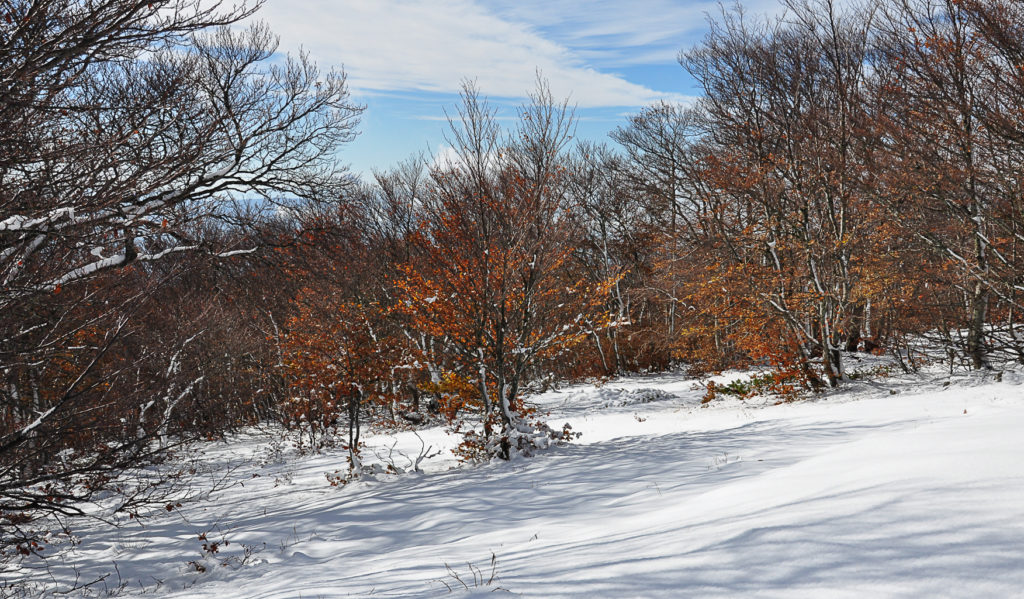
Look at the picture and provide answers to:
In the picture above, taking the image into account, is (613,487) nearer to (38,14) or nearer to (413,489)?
(413,489)

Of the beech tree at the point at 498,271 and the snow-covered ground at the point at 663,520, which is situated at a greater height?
the beech tree at the point at 498,271

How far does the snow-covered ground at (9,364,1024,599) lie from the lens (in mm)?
3062

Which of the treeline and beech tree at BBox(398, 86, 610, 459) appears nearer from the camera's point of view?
the treeline

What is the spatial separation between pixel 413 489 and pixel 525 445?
1932mm

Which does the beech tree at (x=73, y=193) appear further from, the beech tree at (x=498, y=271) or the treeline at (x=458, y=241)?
the beech tree at (x=498, y=271)

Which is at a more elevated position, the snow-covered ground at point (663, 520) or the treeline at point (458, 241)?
the treeline at point (458, 241)

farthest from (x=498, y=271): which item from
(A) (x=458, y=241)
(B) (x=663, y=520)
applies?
(B) (x=663, y=520)

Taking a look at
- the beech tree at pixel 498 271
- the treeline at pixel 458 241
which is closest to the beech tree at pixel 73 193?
the treeline at pixel 458 241

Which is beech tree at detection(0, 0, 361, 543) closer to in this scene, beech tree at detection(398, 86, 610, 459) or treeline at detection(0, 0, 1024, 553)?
treeline at detection(0, 0, 1024, 553)

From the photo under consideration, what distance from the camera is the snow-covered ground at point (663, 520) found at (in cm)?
306

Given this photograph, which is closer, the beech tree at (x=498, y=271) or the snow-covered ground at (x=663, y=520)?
A: the snow-covered ground at (x=663, y=520)

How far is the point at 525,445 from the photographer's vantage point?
363 inches

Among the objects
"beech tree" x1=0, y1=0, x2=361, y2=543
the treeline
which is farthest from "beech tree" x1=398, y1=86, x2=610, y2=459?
"beech tree" x1=0, y1=0, x2=361, y2=543

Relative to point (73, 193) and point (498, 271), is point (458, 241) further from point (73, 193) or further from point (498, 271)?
point (73, 193)
